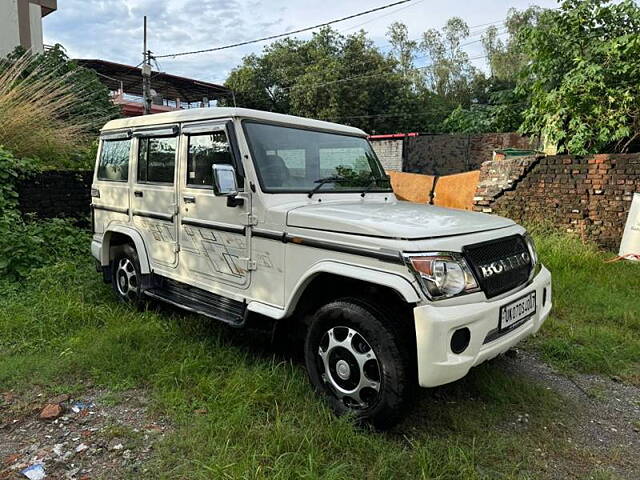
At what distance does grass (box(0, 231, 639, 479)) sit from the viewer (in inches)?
94.4

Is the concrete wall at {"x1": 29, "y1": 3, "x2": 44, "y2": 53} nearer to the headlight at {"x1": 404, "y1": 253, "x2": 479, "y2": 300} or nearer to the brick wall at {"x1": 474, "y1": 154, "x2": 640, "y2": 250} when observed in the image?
the brick wall at {"x1": 474, "y1": 154, "x2": 640, "y2": 250}

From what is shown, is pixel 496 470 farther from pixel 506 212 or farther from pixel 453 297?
pixel 506 212

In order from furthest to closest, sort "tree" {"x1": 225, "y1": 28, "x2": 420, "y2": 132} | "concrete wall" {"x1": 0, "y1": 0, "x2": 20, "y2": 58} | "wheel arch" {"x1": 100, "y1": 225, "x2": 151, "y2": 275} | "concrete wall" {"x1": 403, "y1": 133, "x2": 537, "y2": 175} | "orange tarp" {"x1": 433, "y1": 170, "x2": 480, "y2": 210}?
"tree" {"x1": 225, "y1": 28, "x2": 420, "y2": 132} < "concrete wall" {"x1": 0, "y1": 0, "x2": 20, "y2": 58} < "concrete wall" {"x1": 403, "y1": 133, "x2": 537, "y2": 175} < "orange tarp" {"x1": 433, "y1": 170, "x2": 480, "y2": 210} < "wheel arch" {"x1": 100, "y1": 225, "x2": 151, "y2": 275}

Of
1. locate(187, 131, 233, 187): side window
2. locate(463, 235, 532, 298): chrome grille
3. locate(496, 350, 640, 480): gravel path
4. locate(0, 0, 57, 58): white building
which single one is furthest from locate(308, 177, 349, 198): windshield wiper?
locate(0, 0, 57, 58): white building

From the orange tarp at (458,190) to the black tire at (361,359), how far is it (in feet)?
21.7

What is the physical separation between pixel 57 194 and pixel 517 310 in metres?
6.35

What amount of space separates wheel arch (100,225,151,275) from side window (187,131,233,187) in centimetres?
93

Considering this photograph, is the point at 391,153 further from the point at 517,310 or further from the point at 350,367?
the point at 350,367

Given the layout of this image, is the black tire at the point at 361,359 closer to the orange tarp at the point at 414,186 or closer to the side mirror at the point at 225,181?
the side mirror at the point at 225,181

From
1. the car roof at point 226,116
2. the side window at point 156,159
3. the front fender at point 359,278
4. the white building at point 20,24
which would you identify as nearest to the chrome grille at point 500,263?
the front fender at point 359,278

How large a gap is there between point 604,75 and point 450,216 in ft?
21.1

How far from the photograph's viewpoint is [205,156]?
364 centimetres

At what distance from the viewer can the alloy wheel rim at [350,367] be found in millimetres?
2629

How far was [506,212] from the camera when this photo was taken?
8.03 meters
